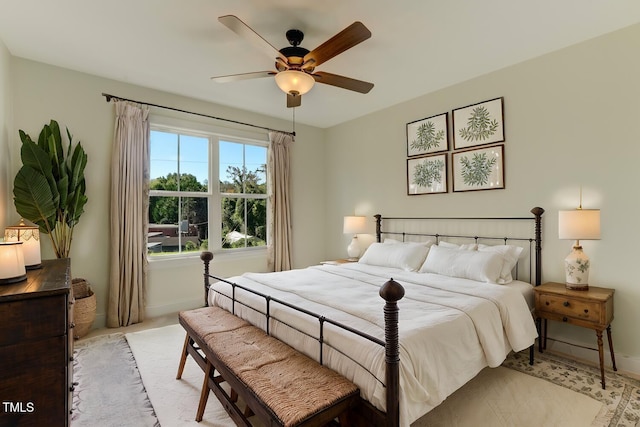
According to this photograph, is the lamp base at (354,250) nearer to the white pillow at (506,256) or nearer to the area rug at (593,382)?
the white pillow at (506,256)

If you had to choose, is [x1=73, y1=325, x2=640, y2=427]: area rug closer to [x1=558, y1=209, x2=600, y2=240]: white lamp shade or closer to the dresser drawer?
the dresser drawer

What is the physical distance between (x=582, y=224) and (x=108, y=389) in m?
3.89

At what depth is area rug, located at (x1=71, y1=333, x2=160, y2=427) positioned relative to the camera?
1995 mm

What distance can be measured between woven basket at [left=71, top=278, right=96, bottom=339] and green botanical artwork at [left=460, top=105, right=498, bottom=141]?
173 inches

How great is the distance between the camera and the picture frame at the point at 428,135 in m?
3.78

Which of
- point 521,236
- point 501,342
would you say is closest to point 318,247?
point 521,236

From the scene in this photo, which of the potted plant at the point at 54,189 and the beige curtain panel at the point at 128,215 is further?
the beige curtain panel at the point at 128,215

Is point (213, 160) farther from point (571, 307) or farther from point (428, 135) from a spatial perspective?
point (571, 307)

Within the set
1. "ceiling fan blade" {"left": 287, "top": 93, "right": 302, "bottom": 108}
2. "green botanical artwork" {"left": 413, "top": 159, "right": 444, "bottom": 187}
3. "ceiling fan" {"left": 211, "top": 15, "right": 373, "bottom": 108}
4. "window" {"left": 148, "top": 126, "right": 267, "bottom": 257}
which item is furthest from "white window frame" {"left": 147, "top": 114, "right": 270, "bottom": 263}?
"green botanical artwork" {"left": 413, "top": 159, "right": 444, "bottom": 187}

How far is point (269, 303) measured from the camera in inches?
85.9

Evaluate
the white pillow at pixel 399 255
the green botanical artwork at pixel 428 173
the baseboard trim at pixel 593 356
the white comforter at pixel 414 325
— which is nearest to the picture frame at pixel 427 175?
the green botanical artwork at pixel 428 173

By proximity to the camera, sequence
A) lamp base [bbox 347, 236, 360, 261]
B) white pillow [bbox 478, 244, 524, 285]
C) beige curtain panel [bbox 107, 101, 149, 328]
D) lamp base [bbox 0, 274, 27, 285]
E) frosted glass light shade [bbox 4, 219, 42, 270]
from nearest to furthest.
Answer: lamp base [bbox 0, 274, 27, 285]
frosted glass light shade [bbox 4, 219, 42, 270]
white pillow [bbox 478, 244, 524, 285]
beige curtain panel [bbox 107, 101, 149, 328]
lamp base [bbox 347, 236, 360, 261]

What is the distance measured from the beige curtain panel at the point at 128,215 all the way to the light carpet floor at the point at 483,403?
3.67ft

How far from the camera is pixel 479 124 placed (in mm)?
3475
